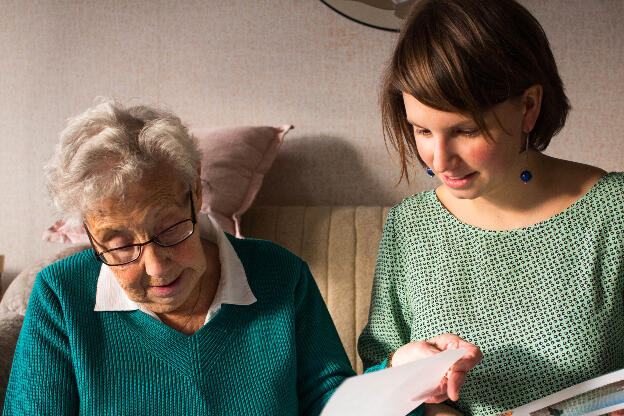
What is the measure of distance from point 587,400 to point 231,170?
121 centimetres

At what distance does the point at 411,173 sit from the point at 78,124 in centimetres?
120

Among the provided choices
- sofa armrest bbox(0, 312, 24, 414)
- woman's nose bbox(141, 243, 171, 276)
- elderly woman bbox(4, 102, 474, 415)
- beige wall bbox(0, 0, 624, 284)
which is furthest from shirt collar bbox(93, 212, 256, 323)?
beige wall bbox(0, 0, 624, 284)

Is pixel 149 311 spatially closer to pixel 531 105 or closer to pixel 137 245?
pixel 137 245

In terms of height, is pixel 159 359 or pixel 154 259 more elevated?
pixel 154 259

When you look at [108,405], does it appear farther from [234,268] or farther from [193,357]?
[234,268]

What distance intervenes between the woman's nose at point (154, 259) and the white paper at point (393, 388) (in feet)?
1.23

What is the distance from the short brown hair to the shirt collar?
1.54ft

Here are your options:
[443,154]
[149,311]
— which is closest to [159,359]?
[149,311]

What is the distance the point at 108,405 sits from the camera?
1.06 m

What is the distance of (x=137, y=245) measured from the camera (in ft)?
3.38

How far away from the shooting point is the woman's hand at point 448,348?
965 millimetres

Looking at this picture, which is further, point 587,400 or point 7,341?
point 7,341

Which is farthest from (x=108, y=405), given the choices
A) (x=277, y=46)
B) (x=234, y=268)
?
(x=277, y=46)

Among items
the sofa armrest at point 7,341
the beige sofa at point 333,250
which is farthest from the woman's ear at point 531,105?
the sofa armrest at point 7,341
